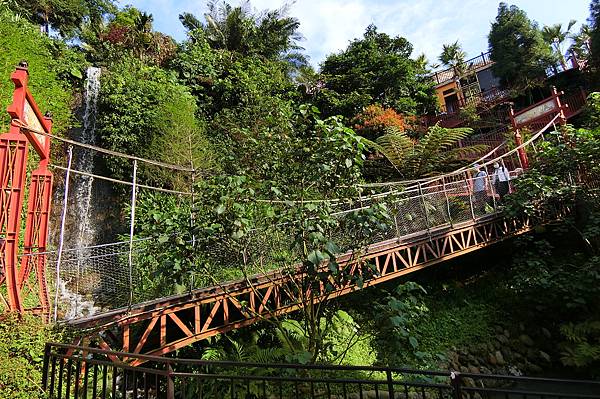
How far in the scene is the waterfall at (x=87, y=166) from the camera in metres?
9.64

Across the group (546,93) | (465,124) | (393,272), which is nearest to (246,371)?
(393,272)

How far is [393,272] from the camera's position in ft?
21.4

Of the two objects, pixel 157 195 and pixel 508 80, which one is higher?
pixel 508 80

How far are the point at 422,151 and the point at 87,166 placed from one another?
10.8 m

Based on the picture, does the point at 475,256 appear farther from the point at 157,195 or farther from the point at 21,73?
the point at 21,73

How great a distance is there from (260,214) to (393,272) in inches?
130

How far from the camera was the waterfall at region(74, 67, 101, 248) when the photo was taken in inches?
380

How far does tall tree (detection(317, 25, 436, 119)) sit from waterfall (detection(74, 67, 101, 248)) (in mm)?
8569

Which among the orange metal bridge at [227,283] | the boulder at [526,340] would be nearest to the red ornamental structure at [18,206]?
the orange metal bridge at [227,283]

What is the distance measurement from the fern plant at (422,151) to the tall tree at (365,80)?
10.1ft

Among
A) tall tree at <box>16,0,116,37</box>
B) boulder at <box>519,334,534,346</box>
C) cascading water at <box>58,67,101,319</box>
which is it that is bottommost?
boulder at <box>519,334,534,346</box>

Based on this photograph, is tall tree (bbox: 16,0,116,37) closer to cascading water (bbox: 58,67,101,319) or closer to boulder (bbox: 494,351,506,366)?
cascading water (bbox: 58,67,101,319)

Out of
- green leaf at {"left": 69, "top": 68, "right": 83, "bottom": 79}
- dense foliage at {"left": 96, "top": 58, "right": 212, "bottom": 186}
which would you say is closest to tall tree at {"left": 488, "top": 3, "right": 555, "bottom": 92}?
dense foliage at {"left": 96, "top": 58, "right": 212, "bottom": 186}

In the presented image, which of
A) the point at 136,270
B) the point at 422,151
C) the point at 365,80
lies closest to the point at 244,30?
the point at 365,80
